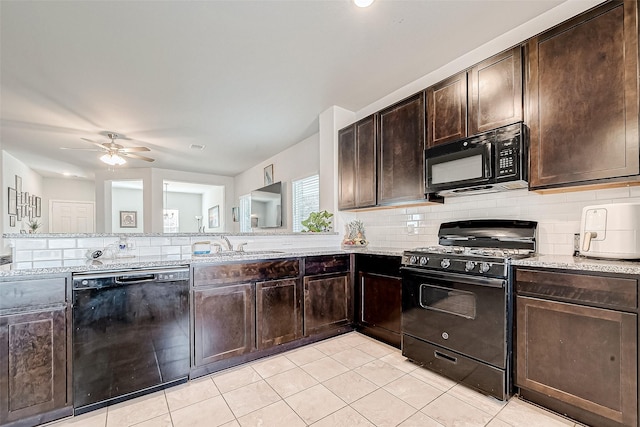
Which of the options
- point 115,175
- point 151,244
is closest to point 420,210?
point 151,244

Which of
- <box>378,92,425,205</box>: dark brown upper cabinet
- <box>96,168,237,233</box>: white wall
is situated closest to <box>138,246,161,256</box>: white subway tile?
<box>378,92,425,205</box>: dark brown upper cabinet

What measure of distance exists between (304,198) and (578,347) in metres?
3.74

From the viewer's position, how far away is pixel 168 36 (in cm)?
222

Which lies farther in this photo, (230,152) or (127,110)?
(230,152)

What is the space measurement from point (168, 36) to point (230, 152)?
336 centimetres

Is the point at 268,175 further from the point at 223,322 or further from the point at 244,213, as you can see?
the point at 223,322

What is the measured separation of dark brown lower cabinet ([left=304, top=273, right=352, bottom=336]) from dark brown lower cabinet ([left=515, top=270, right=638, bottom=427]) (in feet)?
4.89

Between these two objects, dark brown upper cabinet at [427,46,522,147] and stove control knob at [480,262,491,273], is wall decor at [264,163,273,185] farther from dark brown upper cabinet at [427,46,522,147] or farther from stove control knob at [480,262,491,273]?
stove control knob at [480,262,491,273]

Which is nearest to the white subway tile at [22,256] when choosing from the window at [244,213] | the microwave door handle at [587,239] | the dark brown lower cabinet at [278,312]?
the dark brown lower cabinet at [278,312]

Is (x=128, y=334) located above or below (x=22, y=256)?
below

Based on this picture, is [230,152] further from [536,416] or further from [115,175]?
[536,416]

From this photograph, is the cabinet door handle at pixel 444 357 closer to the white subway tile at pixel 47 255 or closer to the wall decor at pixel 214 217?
the white subway tile at pixel 47 255

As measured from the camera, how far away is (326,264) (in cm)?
273

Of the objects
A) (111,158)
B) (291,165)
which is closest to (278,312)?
(291,165)
